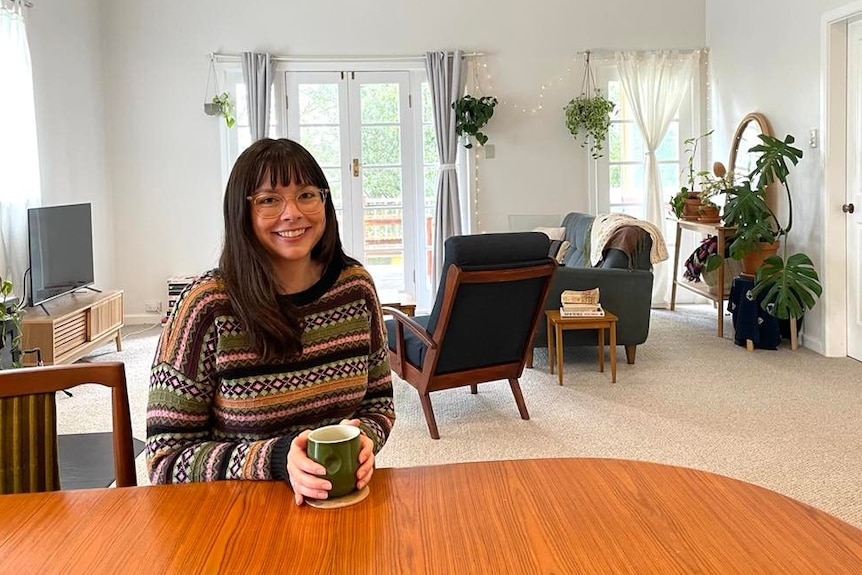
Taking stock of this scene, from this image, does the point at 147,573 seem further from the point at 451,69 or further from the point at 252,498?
the point at 451,69

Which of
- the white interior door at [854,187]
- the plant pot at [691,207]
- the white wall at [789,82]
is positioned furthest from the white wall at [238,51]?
the white interior door at [854,187]

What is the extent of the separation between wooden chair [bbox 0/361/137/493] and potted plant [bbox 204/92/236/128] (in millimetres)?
5817

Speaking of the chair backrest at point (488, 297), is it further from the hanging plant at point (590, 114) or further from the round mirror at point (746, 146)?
the hanging plant at point (590, 114)

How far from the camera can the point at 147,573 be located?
0.98m

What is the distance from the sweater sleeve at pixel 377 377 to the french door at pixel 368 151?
5518 mm

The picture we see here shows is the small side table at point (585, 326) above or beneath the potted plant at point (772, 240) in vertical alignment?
beneath

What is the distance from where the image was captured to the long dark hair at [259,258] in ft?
4.64

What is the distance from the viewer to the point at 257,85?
698cm

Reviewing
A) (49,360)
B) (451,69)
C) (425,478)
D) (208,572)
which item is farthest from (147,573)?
(451,69)

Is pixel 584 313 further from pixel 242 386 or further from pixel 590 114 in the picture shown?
pixel 242 386

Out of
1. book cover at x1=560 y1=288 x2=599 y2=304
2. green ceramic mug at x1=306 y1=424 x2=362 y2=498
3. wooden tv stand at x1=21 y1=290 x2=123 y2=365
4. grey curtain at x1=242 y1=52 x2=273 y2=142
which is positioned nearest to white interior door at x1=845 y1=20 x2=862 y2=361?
book cover at x1=560 y1=288 x2=599 y2=304

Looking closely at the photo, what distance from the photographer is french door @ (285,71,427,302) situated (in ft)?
23.7

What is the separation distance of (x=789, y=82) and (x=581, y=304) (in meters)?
2.34

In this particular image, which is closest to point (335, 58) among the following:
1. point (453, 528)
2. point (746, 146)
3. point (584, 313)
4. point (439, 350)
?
point (746, 146)
